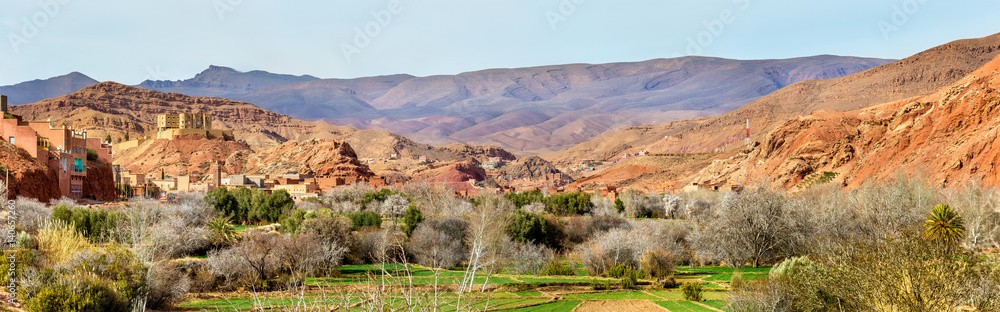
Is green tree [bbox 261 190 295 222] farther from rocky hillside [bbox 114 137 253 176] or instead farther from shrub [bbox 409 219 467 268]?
rocky hillside [bbox 114 137 253 176]

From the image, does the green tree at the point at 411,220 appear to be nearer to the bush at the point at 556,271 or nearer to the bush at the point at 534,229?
the bush at the point at 534,229

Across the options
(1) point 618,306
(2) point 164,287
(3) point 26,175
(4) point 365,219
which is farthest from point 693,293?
(3) point 26,175

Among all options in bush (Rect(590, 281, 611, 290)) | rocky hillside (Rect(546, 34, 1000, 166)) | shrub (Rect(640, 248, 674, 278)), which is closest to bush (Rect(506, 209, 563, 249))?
shrub (Rect(640, 248, 674, 278))

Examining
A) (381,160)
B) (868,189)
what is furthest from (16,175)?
(381,160)

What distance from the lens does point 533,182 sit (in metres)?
141

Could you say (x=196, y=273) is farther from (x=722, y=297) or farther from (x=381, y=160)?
(x=381, y=160)

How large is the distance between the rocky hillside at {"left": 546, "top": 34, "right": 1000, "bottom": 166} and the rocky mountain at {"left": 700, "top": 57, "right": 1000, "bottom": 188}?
5660 cm

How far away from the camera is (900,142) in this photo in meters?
60.0

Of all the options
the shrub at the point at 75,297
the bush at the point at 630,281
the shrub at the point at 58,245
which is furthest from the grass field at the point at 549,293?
the shrub at the point at 58,245

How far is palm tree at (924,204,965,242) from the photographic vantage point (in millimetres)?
32344

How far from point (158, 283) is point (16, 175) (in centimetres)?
2208

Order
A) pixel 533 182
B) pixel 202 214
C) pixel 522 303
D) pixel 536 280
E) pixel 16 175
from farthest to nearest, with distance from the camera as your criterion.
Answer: pixel 533 182
pixel 202 214
pixel 16 175
pixel 536 280
pixel 522 303

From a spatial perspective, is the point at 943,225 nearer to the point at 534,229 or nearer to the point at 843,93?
the point at 534,229

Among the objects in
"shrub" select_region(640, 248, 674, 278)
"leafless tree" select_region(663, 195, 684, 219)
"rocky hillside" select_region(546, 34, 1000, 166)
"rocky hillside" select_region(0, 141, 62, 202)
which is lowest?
"shrub" select_region(640, 248, 674, 278)
